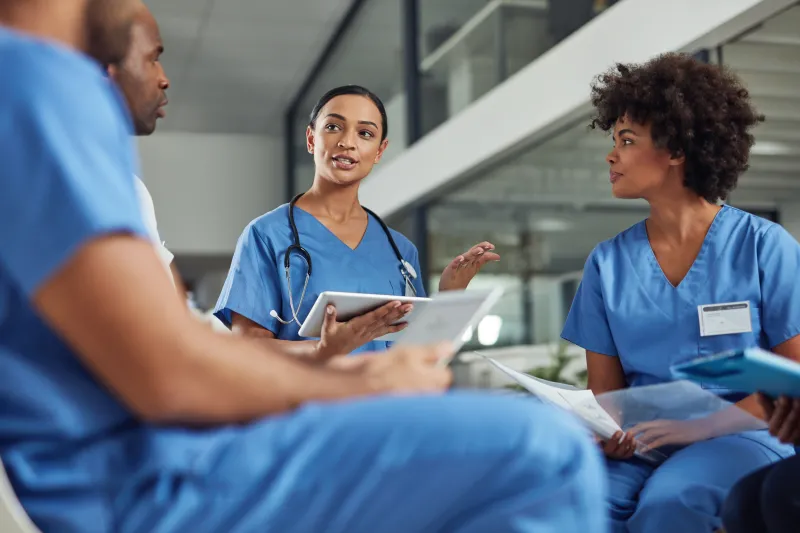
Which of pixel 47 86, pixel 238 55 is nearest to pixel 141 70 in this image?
pixel 47 86

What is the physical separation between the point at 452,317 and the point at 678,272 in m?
0.85

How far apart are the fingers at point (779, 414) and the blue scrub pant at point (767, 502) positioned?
72 mm

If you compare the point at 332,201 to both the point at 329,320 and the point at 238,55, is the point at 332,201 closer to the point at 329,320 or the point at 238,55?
the point at 329,320

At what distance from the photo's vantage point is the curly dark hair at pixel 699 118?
5.55 ft

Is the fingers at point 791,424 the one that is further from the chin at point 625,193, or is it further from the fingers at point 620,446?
the chin at point 625,193

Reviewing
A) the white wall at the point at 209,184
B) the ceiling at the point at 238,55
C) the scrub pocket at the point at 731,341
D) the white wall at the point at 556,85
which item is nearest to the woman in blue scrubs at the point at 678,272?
the scrub pocket at the point at 731,341

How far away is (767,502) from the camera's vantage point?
110 cm

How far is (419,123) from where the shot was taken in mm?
4828

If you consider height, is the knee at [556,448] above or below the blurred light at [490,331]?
above

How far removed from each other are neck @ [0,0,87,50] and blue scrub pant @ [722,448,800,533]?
37.7 inches

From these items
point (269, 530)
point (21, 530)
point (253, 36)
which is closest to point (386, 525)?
point (269, 530)

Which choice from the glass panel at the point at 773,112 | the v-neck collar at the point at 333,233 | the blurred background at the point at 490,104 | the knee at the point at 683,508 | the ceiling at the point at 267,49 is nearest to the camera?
the knee at the point at 683,508

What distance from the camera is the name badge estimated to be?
4.94ft

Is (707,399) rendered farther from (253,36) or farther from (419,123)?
(253,36)
